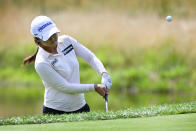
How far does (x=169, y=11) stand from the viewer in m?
16.6

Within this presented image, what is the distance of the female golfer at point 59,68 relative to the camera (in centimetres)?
443

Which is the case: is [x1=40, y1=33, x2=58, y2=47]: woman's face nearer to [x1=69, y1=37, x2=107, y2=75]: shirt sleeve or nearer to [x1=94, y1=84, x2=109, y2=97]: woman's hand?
[x1=69, y1=37, x2=107, y2=75]: shirt sleeve

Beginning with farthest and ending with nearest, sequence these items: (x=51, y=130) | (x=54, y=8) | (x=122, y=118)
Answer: (x=54, y=8) → (x=122, y=118) → (x=51, y=130)

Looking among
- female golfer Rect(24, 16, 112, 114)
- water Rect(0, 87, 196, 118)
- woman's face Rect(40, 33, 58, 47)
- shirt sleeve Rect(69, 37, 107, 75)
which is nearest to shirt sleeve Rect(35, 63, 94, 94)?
female golfer Rect(24, 16, 112, 114)

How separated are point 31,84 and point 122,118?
43.6ft

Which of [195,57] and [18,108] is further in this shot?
[195,57]

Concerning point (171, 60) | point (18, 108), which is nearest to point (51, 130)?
point (18, 108)

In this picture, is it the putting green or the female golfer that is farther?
the female golfer

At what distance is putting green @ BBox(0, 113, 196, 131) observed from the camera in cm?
370

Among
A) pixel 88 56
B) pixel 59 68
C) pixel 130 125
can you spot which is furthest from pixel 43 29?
pixel 130 125

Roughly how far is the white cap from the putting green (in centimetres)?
70

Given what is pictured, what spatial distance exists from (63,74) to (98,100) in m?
8.09

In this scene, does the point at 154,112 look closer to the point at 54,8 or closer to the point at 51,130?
the point at 51,130

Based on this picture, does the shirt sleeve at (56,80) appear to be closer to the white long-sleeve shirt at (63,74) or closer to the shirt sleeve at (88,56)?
the white long-sleeve shirt at (63,74)
